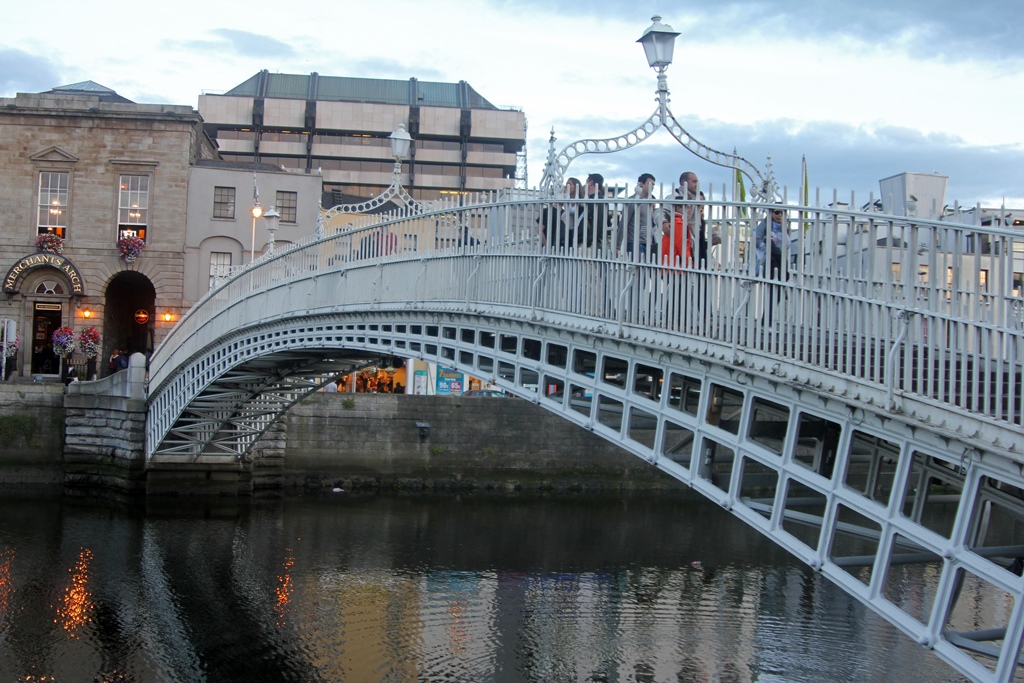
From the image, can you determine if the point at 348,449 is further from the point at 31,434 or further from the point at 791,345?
the point at 791,345

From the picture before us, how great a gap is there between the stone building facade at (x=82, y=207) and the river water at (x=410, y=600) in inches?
449

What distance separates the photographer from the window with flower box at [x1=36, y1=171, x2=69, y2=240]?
35219 mm

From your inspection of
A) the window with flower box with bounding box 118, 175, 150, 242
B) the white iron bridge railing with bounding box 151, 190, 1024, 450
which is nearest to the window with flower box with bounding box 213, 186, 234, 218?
the window with flower box with bounding box 118, 175, 150, 242

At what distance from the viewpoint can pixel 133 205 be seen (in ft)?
117

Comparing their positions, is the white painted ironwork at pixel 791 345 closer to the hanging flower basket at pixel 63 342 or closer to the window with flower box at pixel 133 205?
the hanging flower basket at pixel 63 342

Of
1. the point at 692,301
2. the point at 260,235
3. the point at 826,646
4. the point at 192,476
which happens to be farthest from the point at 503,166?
the point at 692,301

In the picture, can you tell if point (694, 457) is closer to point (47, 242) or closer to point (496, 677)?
point (496, 677)

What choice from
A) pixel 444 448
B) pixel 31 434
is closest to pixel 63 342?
pixel 31 434

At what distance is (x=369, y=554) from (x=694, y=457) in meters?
13.2

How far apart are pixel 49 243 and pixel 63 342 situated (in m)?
3.86

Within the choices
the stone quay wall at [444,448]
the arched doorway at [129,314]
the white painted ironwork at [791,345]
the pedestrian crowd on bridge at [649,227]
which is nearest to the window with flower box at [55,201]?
the arched doorway at [129,314]

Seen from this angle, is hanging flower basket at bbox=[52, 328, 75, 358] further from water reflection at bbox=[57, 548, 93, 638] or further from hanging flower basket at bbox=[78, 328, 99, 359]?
water reflection at bbox=[57, 548, 93, 638]

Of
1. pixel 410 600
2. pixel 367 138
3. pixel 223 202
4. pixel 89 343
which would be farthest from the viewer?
pixel 367 138

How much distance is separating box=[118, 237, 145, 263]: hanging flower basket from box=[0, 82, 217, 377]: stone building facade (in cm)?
18
